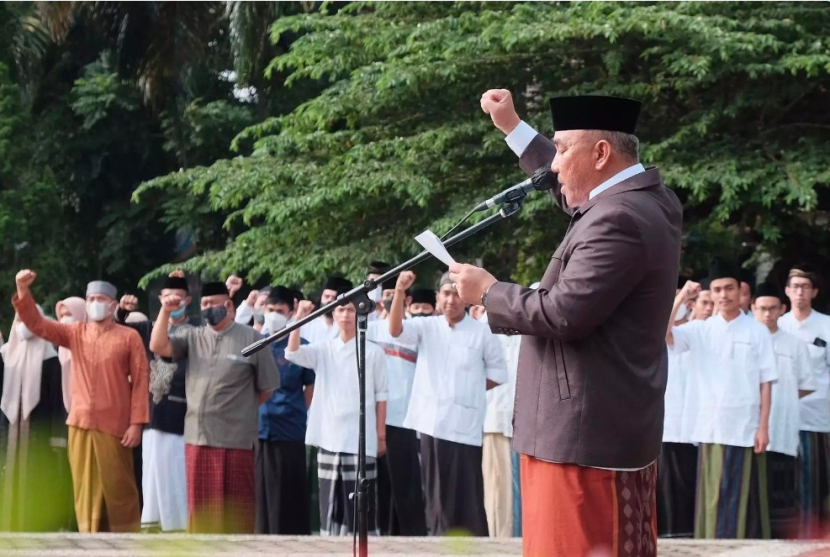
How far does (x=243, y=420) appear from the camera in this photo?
9.15 m

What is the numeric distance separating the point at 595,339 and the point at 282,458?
6.77 metres

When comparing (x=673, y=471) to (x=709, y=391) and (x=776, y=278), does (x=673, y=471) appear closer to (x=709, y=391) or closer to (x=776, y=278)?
(x=709, y=391)

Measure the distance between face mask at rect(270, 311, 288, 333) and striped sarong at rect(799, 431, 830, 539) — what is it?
4.17m

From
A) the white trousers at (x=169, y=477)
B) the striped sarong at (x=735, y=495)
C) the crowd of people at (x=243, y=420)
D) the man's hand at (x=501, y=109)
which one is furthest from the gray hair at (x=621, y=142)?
the white trousers at (x=169, y=477)

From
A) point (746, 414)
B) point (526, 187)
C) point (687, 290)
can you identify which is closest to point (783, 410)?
point (746, 414)

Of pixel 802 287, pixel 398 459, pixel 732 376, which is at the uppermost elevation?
pixel 802 287

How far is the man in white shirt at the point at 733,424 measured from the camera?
9.53 metres

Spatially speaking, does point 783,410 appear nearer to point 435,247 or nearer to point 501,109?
point 501,109

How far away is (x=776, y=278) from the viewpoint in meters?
15.0

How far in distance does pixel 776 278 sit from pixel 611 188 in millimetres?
11349

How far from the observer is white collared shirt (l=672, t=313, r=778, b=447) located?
9539 millimetres

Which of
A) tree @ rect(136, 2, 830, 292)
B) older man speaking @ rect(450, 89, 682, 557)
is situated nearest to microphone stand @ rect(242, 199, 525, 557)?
older man speaking @ rect(450, 89, 682, 557)

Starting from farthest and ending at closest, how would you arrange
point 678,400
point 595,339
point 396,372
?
point 396,372
point 678,400
point 595,339

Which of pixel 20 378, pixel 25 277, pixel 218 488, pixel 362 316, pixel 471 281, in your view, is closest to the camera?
pixel 471 281
